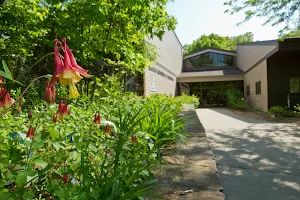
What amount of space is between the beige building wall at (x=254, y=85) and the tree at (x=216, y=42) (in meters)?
27.3

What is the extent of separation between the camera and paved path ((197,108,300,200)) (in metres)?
2.88

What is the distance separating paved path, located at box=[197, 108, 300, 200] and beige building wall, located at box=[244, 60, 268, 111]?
28.2 ft

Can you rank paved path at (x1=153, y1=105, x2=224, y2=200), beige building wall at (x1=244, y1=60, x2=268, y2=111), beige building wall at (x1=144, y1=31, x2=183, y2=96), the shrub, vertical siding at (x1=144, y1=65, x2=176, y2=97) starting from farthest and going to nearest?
A: beige building wall at (x1=244, y1=60, x2=268, y2=111), beige building wall at (x1=144, y1=31, x2=183, y2=96), vertical siding at (x1=144, y1=65, x2=176, y2=97), the shrub, paved path at (x1=153, y1=105, x2=224, y2=200)

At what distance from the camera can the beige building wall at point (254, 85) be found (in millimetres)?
14469

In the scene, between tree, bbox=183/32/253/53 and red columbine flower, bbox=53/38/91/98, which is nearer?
red columbine flower, bbox=53/38/91/98

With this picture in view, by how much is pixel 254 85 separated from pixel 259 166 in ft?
49.4

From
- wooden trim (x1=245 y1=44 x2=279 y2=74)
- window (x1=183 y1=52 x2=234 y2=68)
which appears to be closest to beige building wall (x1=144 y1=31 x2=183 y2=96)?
wooden trim (x1=245 y1=44 x2=279 y2=74)

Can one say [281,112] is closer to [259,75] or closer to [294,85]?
[294,85]

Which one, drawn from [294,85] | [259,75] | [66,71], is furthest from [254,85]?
[66,71]

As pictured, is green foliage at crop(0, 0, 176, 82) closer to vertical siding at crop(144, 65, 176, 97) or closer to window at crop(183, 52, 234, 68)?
vertical siding at crop(144, 65, 176, 97)

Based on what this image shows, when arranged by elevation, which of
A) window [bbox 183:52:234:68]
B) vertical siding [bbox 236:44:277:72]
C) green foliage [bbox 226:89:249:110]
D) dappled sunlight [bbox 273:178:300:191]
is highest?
window [bbox 183:52:234:68]

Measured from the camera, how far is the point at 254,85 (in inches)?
695

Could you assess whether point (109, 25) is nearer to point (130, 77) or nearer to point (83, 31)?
point (83, 31)

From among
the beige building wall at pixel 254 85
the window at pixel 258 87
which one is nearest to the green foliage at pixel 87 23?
the beige building wall at pixel 254 85
